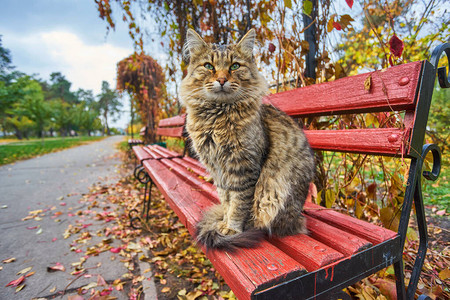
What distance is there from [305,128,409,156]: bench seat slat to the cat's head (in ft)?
1.80

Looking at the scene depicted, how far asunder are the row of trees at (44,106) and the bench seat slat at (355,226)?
8.99m

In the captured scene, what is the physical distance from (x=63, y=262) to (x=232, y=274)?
7.11ft

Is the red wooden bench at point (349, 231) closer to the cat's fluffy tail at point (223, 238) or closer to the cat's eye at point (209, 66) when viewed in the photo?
the cat's fluffy tail at point (223, 238)

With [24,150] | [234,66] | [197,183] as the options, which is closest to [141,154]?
[197,183]

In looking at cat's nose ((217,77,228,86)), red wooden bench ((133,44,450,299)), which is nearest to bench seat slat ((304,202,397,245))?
red wooden bench ((133,44,450,299))

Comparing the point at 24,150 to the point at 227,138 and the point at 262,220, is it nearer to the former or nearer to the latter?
the point at 227,138

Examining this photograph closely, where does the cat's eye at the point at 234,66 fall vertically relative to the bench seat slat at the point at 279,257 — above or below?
above

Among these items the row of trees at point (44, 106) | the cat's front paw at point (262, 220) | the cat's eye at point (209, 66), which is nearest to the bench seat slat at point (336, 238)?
the cat's front paw at point (262, 220)

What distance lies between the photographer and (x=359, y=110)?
1367mm

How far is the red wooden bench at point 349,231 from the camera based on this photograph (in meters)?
0.86

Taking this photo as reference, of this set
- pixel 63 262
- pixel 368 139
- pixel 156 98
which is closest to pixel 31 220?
pixel 63 262

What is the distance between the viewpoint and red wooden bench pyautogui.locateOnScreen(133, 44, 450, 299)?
0.86 meters

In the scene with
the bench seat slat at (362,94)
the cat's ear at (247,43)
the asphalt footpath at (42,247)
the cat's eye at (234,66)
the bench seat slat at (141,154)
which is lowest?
the asphalt footpath at (42,247)

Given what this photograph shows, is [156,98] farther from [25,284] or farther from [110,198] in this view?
[25,284]
